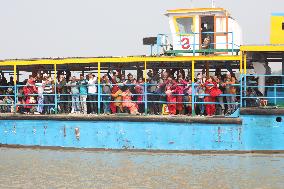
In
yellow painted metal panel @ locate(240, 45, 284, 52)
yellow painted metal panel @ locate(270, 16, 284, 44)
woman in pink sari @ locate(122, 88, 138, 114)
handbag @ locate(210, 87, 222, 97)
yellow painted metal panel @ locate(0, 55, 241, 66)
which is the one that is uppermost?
yellow painted metal panel @ locate(270, 16, 284, 44)

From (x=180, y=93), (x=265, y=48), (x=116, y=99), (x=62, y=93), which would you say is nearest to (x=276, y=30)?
(x=265, y=48)

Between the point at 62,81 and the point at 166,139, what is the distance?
4302mm

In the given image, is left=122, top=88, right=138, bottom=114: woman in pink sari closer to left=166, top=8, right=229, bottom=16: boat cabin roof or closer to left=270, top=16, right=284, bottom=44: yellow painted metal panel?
left=166, top=8, right=229, bottom=16: boat cabin roof

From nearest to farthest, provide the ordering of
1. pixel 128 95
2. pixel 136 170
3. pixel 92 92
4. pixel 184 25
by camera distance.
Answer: pixel 136 170
pixel 128 95
pixel 92 92
pixel 184 25

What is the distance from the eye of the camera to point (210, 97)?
21.8 m

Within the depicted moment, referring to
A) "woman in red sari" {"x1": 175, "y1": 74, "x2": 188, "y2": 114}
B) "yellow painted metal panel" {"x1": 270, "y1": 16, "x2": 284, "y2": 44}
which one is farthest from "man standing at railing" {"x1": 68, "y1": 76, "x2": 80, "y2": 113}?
"yellow painted metal panel" {"x1": 270, "y1": 16, "x2": 284, "y2": 44}

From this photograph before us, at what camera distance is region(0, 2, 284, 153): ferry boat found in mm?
20734

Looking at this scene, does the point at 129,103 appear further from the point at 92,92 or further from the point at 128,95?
the point at 92,92

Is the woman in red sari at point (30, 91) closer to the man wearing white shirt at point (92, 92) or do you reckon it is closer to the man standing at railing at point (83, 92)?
the man standing at railing at point (83, 92)

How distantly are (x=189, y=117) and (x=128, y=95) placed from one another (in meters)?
2.35

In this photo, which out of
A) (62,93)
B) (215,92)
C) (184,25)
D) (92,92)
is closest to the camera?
(215,92)

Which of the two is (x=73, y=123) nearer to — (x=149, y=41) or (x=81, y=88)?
(x=81, y=88)

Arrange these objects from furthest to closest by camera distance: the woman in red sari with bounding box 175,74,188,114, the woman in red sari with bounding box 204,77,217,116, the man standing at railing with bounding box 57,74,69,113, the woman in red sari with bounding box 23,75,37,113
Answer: the woman in red sari with bounding box 23,75,37,113, the man standing at railing with bounding box 57,74,69,113, the woman in red sari with bounding box 175,74,188,114, the woman in red sari with bounding box 204,77,217,116

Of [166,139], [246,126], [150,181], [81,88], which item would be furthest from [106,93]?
[150,181]
